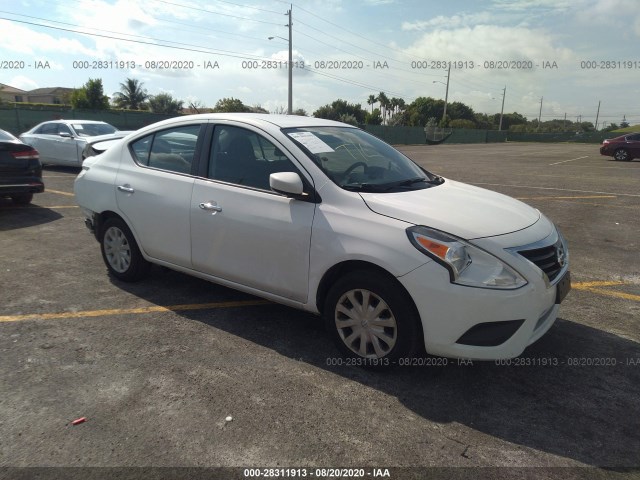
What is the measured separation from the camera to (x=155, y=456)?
2.47 meters

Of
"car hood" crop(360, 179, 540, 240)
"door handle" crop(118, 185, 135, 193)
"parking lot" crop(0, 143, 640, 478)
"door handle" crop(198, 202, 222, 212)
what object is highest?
"car hood" crop(360, 179, 540, 240)

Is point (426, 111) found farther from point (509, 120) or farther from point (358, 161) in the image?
point (358, 161)

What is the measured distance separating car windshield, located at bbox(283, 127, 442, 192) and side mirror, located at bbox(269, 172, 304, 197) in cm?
26

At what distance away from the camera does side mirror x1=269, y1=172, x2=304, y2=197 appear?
10.9 feet

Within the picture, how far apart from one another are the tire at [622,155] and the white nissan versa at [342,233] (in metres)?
24.8

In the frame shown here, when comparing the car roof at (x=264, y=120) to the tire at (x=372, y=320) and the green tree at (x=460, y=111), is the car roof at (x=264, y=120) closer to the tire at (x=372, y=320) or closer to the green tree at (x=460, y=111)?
the tire at (x=372, y=320)

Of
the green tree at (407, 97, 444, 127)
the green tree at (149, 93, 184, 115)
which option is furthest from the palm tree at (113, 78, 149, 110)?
the green tree at (407, 97, 444, 127)

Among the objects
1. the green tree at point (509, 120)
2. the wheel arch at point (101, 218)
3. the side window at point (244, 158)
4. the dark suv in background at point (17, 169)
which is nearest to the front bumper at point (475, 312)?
the side window at point (244, 158)

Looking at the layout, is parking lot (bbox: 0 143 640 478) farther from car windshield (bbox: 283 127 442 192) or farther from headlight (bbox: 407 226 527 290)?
car windshield (bbox: 283 127 442 192)

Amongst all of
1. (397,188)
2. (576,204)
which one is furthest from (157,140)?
(576,204)

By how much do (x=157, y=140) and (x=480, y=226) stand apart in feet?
9.98

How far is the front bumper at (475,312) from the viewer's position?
111 inches

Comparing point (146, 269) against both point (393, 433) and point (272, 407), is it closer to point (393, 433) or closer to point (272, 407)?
point (272, 407)

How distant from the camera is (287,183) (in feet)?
10.9
